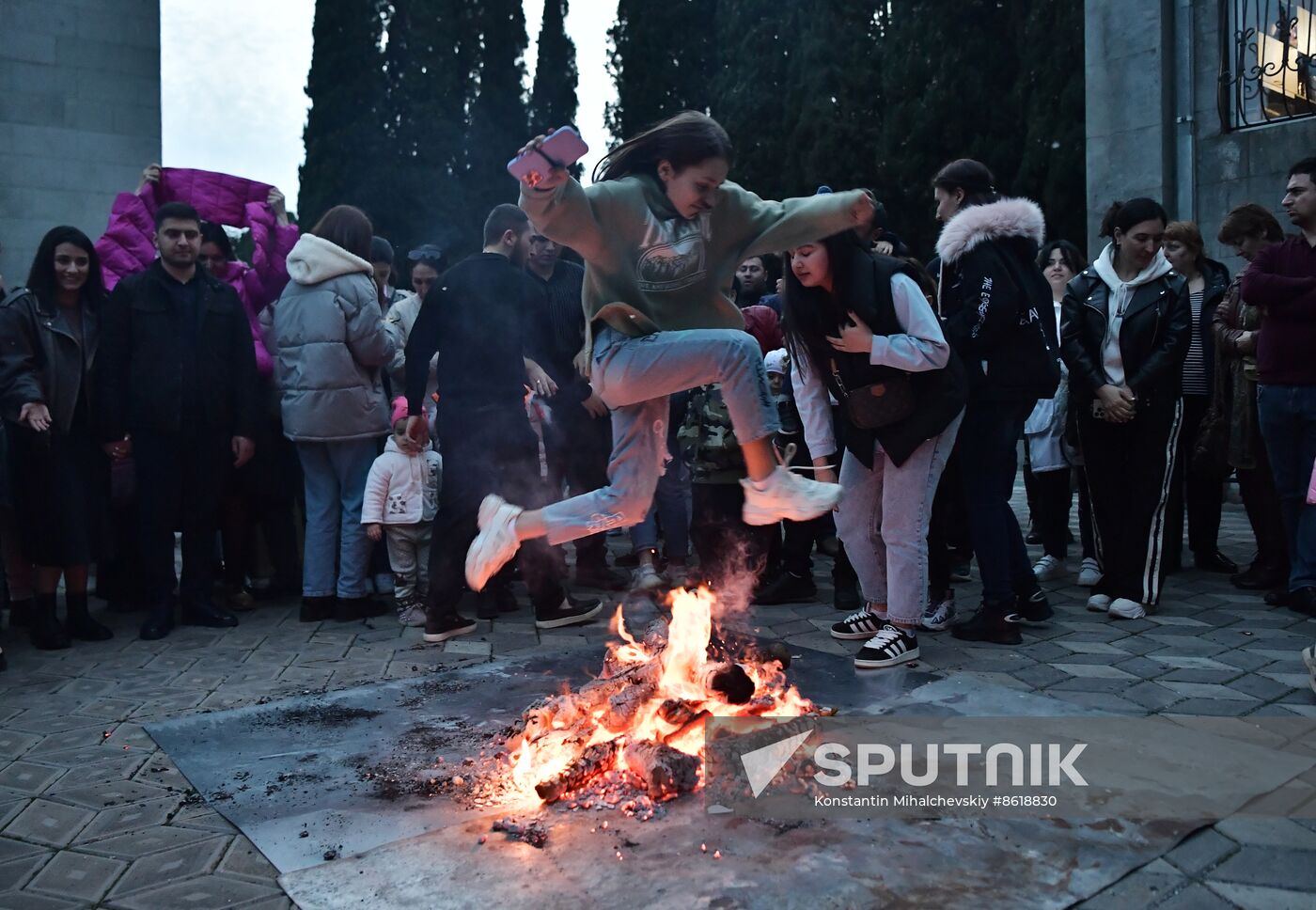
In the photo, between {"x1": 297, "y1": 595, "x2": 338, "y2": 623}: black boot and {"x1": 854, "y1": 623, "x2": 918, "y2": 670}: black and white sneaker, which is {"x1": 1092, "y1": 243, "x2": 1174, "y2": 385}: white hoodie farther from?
{"x1": 297, "y1": 595, "x2": 338, "y2": 623}: black boot

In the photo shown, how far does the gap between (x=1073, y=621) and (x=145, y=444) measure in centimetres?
522

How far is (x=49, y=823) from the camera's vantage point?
3332 millimetres

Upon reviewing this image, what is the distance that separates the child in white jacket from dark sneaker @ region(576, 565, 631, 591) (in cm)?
119

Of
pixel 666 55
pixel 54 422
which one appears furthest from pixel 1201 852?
pixel 666 55

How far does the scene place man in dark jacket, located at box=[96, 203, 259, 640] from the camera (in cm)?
596

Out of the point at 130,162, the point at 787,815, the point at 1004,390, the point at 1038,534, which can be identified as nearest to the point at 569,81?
the point at 130,162

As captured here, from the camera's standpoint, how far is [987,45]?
2028 centimetres

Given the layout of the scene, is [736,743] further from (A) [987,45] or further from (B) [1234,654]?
(A) [987,45]

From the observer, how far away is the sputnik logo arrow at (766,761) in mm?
3441

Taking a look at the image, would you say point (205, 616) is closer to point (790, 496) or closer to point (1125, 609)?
point (790, 496)

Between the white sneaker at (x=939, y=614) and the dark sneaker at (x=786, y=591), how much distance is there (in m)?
0.95

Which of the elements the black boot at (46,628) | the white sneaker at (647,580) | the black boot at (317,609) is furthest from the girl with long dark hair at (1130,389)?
the black boot at (46,628)

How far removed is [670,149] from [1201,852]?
2817 millimetres

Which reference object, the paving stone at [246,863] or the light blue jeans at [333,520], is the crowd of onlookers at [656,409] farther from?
the paving stone at [246,863]
